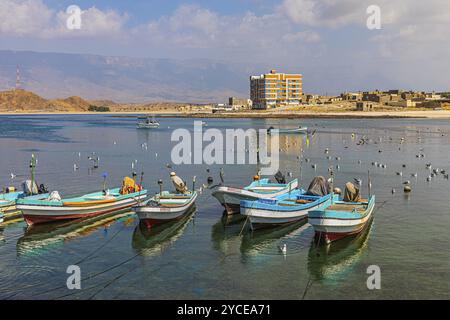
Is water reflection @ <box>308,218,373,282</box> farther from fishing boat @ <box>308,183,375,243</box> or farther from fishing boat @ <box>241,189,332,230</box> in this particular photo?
fishing boat @ <box>241,189,332,230</box>

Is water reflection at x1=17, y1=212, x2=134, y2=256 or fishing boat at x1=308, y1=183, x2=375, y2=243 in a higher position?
fishing boat at x1=308, y1=183, x2=375, y2=243

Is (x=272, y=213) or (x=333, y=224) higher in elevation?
(x=272, y=213)

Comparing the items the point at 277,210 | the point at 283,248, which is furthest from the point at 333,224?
the point at 277,210

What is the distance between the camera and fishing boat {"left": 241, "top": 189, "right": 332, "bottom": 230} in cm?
2747

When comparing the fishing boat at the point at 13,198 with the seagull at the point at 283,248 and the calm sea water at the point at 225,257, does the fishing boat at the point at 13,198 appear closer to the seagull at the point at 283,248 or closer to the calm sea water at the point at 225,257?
the calm sea water at the point at 225,257

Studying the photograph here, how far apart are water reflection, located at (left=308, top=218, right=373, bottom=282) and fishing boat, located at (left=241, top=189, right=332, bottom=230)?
9.97 feet

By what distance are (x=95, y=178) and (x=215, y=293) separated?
2961 cm

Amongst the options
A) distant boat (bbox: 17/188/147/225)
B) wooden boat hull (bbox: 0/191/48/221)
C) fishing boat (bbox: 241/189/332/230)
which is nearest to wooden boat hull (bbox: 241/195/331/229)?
fishing boat (bbox: 241/189/332/230)

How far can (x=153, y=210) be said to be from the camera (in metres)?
27.8

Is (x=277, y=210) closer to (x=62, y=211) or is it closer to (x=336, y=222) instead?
(x=336, y=222)

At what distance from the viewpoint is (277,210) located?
27.9 m

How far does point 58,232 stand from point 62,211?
1622 mm

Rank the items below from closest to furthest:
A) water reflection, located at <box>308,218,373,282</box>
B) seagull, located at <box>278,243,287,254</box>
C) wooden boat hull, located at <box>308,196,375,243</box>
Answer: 1. water reflection, located at <box>308,218,373,282</box>
2. seagull, located at <box>278,243,287,254</box>
3. wooden boat hull, located at <box>308,196,375,243</box>
